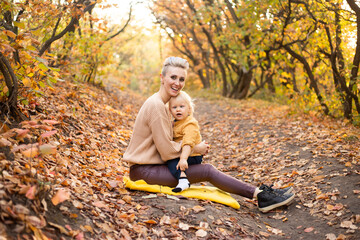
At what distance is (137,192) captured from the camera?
3.93m

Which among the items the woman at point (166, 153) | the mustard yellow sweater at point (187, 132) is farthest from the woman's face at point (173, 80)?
the mustard yellow sweater at point (187, 132)

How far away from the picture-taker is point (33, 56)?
3.58 m

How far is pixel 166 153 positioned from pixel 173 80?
3.06 ft

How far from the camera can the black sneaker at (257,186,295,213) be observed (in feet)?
13.0

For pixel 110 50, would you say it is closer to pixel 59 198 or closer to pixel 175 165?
pixel 175 165

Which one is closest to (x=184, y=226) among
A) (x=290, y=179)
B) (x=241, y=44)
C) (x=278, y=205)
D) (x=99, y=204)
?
(x=99, y=204)

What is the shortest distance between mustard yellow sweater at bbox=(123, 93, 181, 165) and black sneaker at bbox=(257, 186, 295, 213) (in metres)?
1.18

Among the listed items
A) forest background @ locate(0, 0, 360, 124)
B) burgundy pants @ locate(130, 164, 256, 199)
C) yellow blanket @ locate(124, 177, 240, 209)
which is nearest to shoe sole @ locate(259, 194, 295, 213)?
burgundy pants @ locate(130, 164, 256, 199)

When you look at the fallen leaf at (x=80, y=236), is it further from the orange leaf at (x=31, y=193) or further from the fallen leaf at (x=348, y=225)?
the fallen leaf at (x=348, y=225)

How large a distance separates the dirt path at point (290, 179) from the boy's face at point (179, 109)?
3.43 ft

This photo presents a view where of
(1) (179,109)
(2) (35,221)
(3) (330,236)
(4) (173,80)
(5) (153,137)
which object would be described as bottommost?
(3) (330,236)

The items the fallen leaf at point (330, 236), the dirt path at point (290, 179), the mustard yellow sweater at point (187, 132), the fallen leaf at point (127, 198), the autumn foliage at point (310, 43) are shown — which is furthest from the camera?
the autumn foliage at point (310, 43)

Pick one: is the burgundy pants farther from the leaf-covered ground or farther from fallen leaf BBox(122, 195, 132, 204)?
fallen leaf BBox(122, 195, 132, 204)

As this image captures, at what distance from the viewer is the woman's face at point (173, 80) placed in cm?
404
